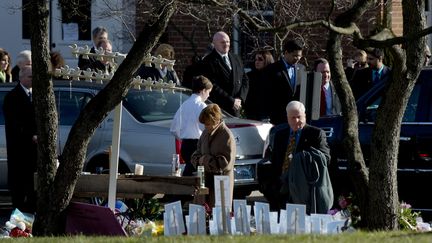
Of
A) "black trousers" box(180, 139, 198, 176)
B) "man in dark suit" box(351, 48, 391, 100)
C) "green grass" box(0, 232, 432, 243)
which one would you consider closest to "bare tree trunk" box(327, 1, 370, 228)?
"green grass" box(0, 232, 432, 243)

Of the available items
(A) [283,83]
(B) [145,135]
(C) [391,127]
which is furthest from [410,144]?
(B) [145,135]

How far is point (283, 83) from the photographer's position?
16266 mm

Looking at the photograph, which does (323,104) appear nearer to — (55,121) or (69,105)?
(69,105)

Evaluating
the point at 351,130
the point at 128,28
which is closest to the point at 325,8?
the point at 128,28

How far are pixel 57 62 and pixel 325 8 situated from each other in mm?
7990

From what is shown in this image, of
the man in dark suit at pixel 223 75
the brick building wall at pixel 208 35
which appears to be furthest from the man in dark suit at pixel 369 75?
the brick building wall at pixel 208 35

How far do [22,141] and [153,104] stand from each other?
2.32m

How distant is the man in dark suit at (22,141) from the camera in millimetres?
13711

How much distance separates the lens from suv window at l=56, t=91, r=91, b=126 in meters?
15.5

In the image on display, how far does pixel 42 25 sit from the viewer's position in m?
10.8

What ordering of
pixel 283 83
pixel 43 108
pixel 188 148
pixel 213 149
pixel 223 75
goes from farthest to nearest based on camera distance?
pixel 223 75
pixel 283 83
pixel 188 148
pixel 213 149
pixel 43 108

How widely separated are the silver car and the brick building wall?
16.5ft

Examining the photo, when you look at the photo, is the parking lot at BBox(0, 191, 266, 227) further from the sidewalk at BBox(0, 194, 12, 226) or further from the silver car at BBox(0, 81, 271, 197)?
the silver car at BBox(0, 81, 271, 197)

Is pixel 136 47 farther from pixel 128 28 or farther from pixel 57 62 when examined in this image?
pixel 128 28
